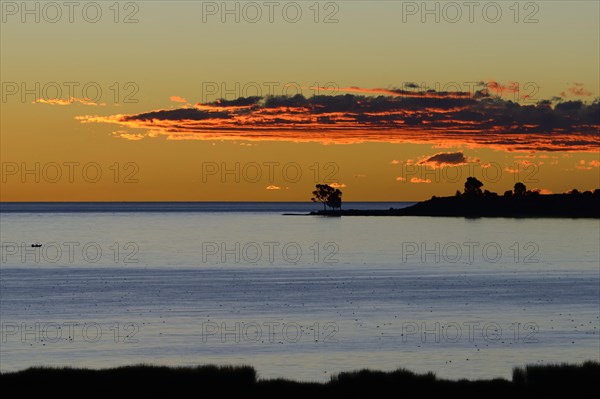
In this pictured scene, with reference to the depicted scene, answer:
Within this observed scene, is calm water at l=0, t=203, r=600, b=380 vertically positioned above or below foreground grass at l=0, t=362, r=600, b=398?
below

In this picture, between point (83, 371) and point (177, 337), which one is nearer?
point (83, 371)

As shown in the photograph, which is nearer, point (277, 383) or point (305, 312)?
point (277, 383)

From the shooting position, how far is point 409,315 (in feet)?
217

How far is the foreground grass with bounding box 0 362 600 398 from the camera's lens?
107 ft

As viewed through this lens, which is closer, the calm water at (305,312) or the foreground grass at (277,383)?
the foreground grass at (277,383)

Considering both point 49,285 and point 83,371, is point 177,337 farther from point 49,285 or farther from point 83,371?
point 49,285

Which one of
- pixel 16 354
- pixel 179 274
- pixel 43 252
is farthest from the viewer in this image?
pixel 43 252

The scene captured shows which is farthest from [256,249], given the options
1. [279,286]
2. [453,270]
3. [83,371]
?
[83,371]

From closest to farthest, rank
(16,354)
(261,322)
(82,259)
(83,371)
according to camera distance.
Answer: (83,371), (16,354), (261,322), (82,259)

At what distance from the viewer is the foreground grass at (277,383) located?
32656 millimetres

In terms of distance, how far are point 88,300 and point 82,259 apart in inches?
2221

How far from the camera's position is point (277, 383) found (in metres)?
33.7

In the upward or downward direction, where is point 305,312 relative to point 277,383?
downward

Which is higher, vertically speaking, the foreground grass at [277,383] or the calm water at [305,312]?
the foreground grass at [277,383]
